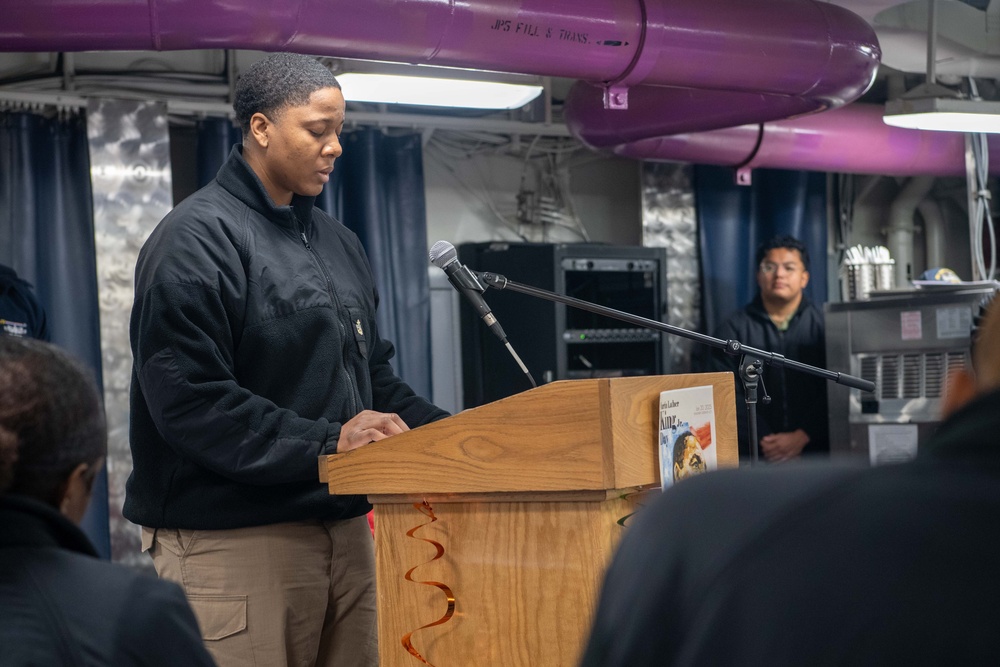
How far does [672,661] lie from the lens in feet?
2.16

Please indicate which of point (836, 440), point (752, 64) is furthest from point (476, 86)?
point (836, 440)

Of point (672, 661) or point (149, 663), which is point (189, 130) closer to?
point (149, 663)

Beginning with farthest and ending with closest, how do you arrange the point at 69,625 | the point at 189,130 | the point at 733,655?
the point at 189,130 → the point at 69,625 → the point at 733,655

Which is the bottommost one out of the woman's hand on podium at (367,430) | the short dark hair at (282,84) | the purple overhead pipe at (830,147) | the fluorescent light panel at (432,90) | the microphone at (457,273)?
the woman's hand on podium at (367,430)

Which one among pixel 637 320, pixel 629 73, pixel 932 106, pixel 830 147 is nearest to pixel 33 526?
pixel 637 320

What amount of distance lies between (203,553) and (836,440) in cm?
359

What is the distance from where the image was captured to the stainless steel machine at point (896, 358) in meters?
4.72

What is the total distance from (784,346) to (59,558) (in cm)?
440

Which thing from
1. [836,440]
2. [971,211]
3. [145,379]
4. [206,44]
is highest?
[206,44]

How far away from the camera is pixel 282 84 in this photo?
2.17 meters

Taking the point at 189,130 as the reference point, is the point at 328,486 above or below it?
below

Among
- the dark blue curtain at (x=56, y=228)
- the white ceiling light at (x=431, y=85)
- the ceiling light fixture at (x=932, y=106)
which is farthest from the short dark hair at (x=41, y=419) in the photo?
the ceiling light fixture at (x=932, y=106)

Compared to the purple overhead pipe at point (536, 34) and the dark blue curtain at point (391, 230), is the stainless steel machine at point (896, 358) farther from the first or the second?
the dark blue curtain at point (391, 230)

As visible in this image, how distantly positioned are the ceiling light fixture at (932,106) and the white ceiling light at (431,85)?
137 centimetres
